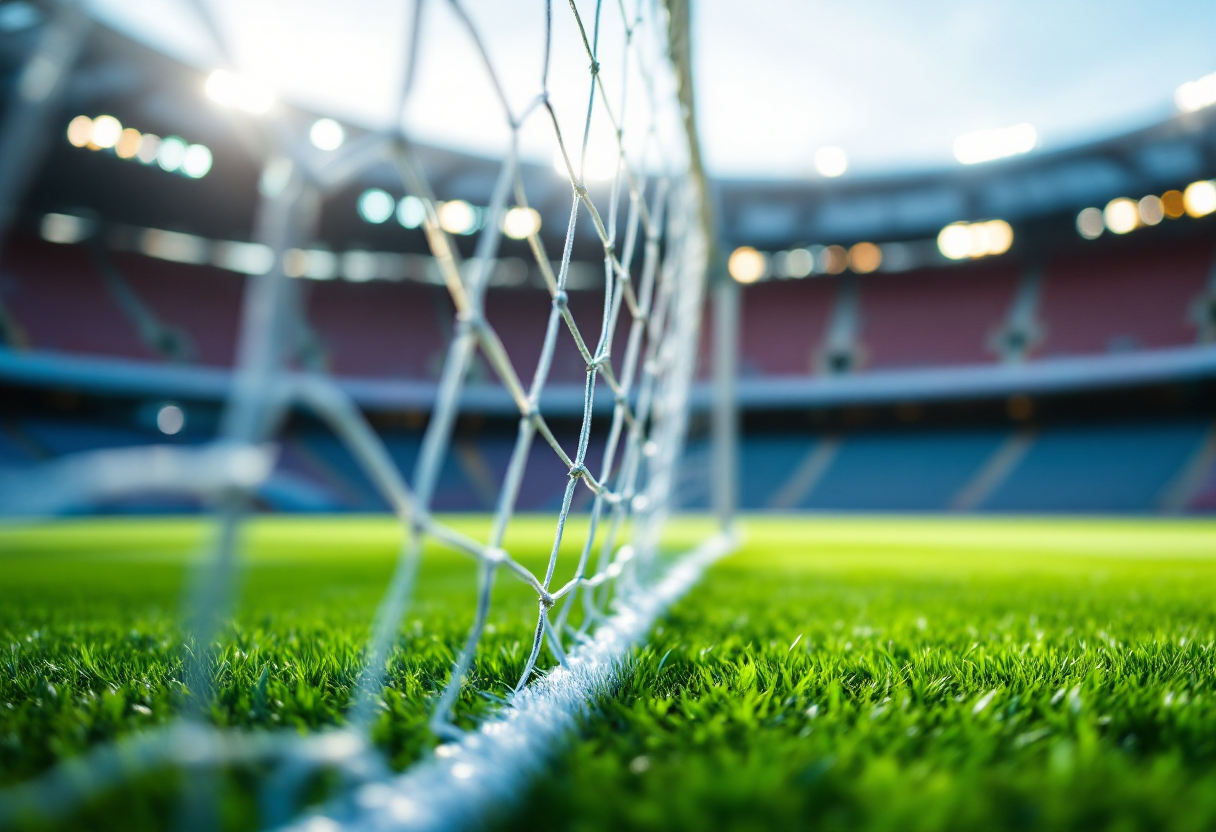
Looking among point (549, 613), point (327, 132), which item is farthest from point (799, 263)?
point (549, 613)

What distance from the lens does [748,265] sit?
63.7 ft

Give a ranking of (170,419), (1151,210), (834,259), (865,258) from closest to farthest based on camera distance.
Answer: (170,419) → (1151,210) → (865,258) → (834,259)

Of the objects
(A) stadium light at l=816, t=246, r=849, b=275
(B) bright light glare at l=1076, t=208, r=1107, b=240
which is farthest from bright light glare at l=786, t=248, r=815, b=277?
(B) bright light glare at l=1076, t=208, r=1107, b=240

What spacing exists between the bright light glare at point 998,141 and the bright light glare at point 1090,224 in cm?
208

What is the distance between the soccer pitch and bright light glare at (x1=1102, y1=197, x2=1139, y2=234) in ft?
58.9

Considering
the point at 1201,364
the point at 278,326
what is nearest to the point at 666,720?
the point at 278,326

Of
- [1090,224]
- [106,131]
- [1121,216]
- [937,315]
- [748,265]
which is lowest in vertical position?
[937,315]

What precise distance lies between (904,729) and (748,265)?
64.5 ft

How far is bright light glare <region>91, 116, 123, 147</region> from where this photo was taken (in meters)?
12.7

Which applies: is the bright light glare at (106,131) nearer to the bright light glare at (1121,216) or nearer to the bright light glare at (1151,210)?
the bright light glare at (1121,216)

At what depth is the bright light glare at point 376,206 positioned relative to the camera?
54.0 ft

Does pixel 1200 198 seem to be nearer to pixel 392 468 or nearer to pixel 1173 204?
pixel 1173 204

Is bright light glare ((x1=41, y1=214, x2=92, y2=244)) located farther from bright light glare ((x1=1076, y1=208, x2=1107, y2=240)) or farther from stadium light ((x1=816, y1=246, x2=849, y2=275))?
bright light glare ((x1=1076, y1=208, x2=1107, y2=240))

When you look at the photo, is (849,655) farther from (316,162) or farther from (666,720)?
(316,162)
